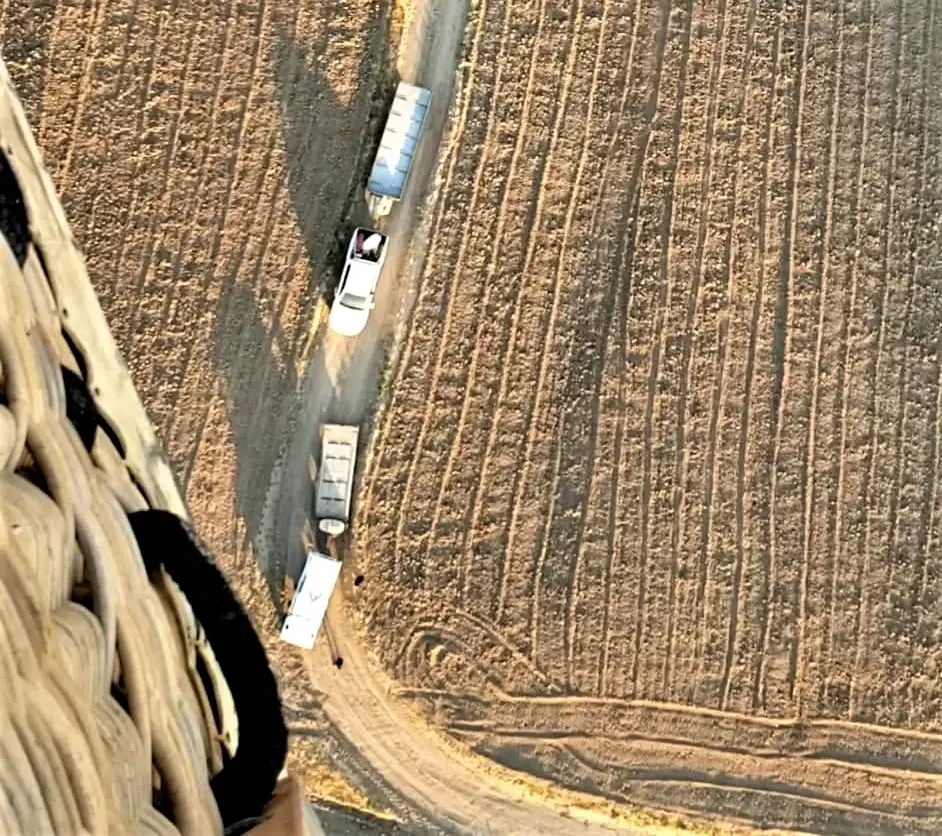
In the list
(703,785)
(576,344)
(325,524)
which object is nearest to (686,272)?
(576,344)

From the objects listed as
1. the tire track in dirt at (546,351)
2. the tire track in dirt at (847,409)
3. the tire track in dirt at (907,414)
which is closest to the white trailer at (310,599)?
the tire track in dirt at (546,351)

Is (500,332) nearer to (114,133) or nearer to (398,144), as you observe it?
(398,144)

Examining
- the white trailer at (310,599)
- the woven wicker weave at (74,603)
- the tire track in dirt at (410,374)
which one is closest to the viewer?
the woven wicker weave at (74,603)

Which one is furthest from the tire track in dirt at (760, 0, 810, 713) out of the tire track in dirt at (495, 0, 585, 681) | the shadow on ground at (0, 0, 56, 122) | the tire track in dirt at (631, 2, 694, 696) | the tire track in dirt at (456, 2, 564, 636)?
the shadow on ground at (0, 0, 56, 122)

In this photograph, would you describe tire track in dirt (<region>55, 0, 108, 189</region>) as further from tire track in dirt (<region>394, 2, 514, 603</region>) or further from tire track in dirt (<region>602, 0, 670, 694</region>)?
tire track in dirt (<region>602, 0, 670, 694</region>)

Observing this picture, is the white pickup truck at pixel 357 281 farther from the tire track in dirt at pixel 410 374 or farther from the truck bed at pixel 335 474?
the truck bed at pixel 335 474

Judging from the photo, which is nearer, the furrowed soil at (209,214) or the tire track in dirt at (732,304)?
the furrowed soil at (209,214)

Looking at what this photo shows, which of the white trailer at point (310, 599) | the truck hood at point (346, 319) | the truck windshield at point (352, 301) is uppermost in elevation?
the truck windshield at point (352, 301)
